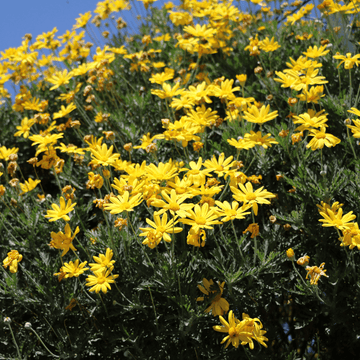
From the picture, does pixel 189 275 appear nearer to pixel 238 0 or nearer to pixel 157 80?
pixel 157 80

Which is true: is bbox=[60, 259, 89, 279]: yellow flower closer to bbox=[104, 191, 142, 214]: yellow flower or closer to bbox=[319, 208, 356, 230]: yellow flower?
bbox=[104, 191, 142, 214]: yellow flower

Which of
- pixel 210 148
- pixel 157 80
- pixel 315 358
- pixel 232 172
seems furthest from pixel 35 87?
pixel 315 358

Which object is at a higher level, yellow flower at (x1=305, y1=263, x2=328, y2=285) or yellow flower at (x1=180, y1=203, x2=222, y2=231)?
yellow flower at (x1=180, y1=203, x2=222, y2=231)

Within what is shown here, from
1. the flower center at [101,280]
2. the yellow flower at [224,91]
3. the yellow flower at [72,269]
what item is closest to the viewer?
the flower center at [101,280]

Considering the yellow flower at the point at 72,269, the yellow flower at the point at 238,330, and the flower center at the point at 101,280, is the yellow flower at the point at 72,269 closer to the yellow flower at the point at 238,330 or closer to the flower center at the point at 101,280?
the flower center at the point at 101,280

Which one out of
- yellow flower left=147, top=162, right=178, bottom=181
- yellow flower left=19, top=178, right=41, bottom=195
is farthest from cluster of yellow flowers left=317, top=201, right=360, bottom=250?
yellow flower left=19, top=178, right=41, bottom=195

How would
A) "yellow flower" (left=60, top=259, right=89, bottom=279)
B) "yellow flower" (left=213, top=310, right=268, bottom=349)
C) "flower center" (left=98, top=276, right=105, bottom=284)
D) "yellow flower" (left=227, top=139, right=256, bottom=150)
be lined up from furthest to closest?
1. "yellow flower" (left=227, top=139, right=256, bottom=150)
2. "yellow flower" (left=60, top=259, right=89, bottom=279)
3. "flower center" (left=98, top=276, right=105, bottom=284)
4. "yellow flower" (left=213, top=310, right=268, bottom=349)

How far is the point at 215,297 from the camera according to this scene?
227cm

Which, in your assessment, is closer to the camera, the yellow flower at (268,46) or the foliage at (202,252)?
the foliage at (202,252)

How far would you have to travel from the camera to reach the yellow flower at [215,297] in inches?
87.5

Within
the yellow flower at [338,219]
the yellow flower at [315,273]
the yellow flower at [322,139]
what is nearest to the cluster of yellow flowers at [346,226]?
the yellow flower at [338,219]

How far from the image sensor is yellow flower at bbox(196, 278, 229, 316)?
222 cm

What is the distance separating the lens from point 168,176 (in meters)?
2.35

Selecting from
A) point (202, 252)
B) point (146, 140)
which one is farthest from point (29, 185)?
point (202, 252)
